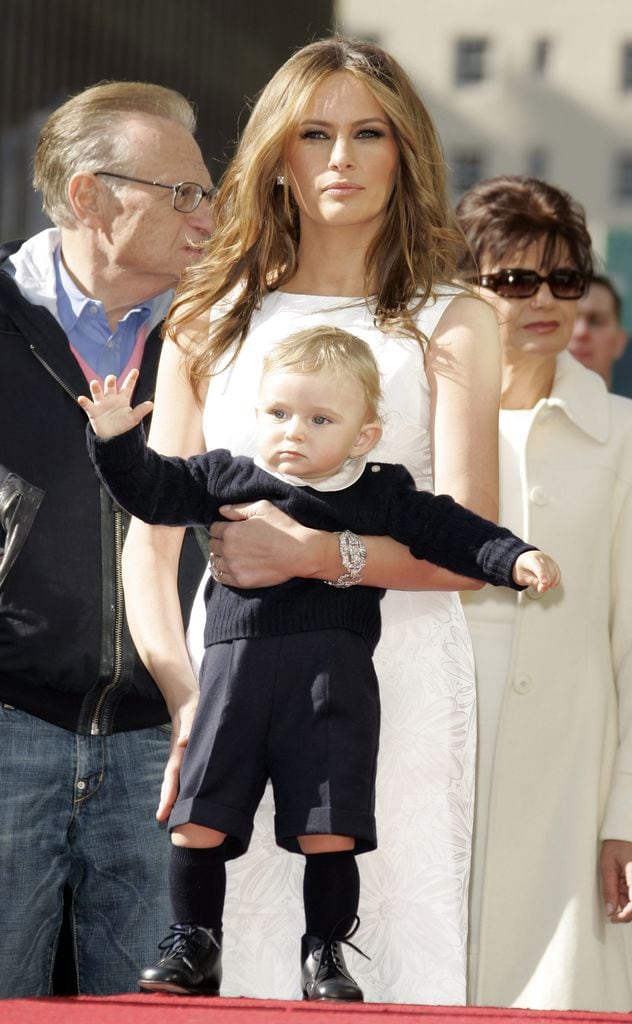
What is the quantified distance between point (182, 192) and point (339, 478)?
4.54 ft

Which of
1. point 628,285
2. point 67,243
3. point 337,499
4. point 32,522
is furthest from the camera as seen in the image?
point 628,285

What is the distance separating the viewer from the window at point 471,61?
456 inches

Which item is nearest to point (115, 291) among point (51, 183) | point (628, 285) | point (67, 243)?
point (67, 243)

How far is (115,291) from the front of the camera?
11.1 feet

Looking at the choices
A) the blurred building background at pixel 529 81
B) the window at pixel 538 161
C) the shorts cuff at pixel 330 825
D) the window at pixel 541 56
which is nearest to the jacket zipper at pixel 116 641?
the shorts cuff at pixel 330 825

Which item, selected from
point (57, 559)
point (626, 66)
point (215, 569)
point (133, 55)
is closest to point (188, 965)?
point (215, 569)

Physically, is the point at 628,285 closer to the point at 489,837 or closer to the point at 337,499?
the point at 489,837

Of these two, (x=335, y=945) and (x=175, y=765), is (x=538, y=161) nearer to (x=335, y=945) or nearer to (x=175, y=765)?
(x=175, y=765)

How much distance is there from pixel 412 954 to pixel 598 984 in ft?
3.50

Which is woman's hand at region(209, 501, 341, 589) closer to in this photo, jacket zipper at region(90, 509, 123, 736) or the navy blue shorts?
the navy blue shorts

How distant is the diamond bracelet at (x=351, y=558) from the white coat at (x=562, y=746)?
1.09 metres

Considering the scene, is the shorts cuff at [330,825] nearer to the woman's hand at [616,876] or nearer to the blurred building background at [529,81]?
the woman's hand at [616,876]

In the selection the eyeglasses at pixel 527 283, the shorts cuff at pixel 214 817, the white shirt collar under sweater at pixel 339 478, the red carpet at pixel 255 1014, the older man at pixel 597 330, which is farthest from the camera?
the older man at pixel 597 330

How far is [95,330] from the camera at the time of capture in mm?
3295
